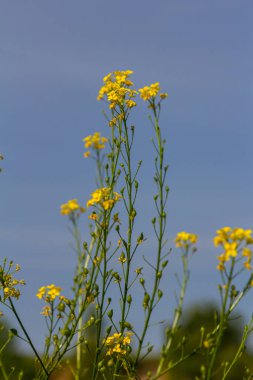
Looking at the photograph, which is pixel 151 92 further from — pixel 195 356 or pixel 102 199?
pixel 195 356

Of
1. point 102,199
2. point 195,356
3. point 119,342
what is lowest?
point 195,356

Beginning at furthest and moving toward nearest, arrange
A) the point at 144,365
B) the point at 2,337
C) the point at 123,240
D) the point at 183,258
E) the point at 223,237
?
the point at 144,365 → the point at 2,337 → the point at 123,240 → the point at 183,258 → the point at 223,237

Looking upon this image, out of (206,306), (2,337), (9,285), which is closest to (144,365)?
(206,306)

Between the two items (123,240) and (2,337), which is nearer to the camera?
(123,240)

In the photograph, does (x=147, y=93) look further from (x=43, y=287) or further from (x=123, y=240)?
(x=43, y=287)

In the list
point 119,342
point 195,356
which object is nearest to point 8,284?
point 119,342

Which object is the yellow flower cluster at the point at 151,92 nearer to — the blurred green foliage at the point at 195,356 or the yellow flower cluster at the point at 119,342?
the yellow flower cluster at the point at 119,342

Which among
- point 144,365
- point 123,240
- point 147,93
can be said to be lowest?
point 144,365

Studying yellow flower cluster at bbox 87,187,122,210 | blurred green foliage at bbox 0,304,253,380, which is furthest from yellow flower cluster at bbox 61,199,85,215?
blurred green foliage at bbox 0,304,253,380

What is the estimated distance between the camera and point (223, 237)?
3.31 metres

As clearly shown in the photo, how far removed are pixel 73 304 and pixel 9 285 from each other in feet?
3.20

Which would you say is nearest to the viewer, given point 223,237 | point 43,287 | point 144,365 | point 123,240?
point 223,237

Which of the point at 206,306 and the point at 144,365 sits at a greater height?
the point at 206,306

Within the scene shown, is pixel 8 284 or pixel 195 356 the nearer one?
pixel 8 284
